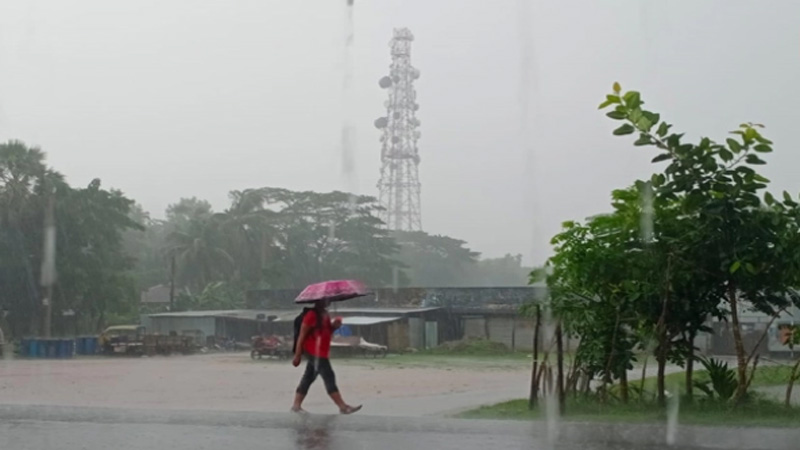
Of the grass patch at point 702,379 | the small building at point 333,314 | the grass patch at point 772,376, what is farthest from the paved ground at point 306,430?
the small building at point 333,314

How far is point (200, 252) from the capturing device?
6525 cm

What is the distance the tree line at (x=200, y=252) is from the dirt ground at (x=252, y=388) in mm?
20421

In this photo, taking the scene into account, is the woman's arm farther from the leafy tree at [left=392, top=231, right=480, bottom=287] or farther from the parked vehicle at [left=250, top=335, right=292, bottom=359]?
the leafy tree at [left=392, top=231, right=480, bottom=287]

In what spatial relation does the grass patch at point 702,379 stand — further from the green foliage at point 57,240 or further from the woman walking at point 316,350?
the green foliage at point 57,240

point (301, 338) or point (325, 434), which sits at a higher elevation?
point (301, 338)

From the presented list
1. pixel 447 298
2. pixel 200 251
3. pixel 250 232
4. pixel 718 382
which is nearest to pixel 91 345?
pixel 447 298

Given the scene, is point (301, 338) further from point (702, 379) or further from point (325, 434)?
point (702, 379)

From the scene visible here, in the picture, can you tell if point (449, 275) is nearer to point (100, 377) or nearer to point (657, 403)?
point (100, 377)

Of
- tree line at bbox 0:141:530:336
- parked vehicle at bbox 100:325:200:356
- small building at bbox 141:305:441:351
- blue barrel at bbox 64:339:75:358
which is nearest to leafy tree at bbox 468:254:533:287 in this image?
tree line at bbox 0:141:530:336

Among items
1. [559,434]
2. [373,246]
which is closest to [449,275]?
[373,246]

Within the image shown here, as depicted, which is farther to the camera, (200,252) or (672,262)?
(200,252)

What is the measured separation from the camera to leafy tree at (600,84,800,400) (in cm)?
1127

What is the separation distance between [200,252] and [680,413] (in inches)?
2205

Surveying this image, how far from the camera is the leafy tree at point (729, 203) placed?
11273mm
